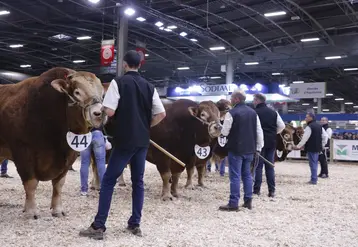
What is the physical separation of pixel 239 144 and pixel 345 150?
16.2 metres

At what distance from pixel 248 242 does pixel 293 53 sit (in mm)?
21645

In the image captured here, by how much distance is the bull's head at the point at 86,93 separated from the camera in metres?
4.45

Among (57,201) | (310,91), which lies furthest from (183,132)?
(310,91)

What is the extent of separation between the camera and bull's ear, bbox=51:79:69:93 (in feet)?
15.3

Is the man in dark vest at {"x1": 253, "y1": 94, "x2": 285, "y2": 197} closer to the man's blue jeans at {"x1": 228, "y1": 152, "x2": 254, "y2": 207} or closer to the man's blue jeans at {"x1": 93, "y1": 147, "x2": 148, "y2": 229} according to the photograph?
the man's blue jeans at {"x1": 228, "y1": 152, "x2": 254, "y2": 207}

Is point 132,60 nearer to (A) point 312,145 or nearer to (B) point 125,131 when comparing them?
(B) point 125,131

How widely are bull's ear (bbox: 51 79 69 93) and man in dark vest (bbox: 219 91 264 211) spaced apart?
2.77 m

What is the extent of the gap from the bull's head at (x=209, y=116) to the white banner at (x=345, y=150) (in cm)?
1521

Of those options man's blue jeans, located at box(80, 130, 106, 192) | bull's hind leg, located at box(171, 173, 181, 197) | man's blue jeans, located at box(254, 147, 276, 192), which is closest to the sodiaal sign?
man's blue jeans, located at box(254, 147, 276, 192)

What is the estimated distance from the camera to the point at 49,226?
187 inches

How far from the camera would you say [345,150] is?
20641 mm

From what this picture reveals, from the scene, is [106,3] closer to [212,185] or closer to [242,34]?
[242,34]

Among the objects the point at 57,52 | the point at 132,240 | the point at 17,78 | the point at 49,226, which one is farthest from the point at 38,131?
the point at 17,78

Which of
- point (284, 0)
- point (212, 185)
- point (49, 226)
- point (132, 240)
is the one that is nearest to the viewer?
point (132, 240)
